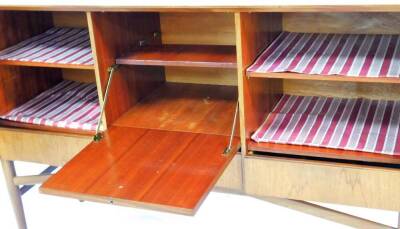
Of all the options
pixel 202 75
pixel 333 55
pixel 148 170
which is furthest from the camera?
pixel 202 75

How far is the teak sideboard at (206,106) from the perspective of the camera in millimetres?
1818

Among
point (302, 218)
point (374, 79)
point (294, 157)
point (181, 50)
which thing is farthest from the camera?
point (302, 218)

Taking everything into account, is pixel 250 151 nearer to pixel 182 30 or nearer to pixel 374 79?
pixel 374 79

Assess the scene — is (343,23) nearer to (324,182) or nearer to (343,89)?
(343,89)

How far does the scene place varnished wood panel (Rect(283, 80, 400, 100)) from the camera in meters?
2.29

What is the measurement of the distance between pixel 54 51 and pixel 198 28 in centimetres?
63

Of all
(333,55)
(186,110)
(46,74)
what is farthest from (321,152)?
(46,74)

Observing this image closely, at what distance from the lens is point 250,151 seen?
203 cm

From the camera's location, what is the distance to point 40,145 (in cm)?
237

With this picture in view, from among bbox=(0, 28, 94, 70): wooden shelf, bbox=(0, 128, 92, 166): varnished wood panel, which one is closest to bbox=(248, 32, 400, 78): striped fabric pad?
bbox=(0, 28, 94, 70): wooden shelf

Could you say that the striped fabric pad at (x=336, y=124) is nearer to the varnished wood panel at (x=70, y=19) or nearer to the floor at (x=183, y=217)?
the floor at (x=183, y=217)

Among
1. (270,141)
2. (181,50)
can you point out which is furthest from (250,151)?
(181,50)

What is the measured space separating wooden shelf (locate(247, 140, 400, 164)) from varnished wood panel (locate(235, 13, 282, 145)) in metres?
0.07

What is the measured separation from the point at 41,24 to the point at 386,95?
1600mm
